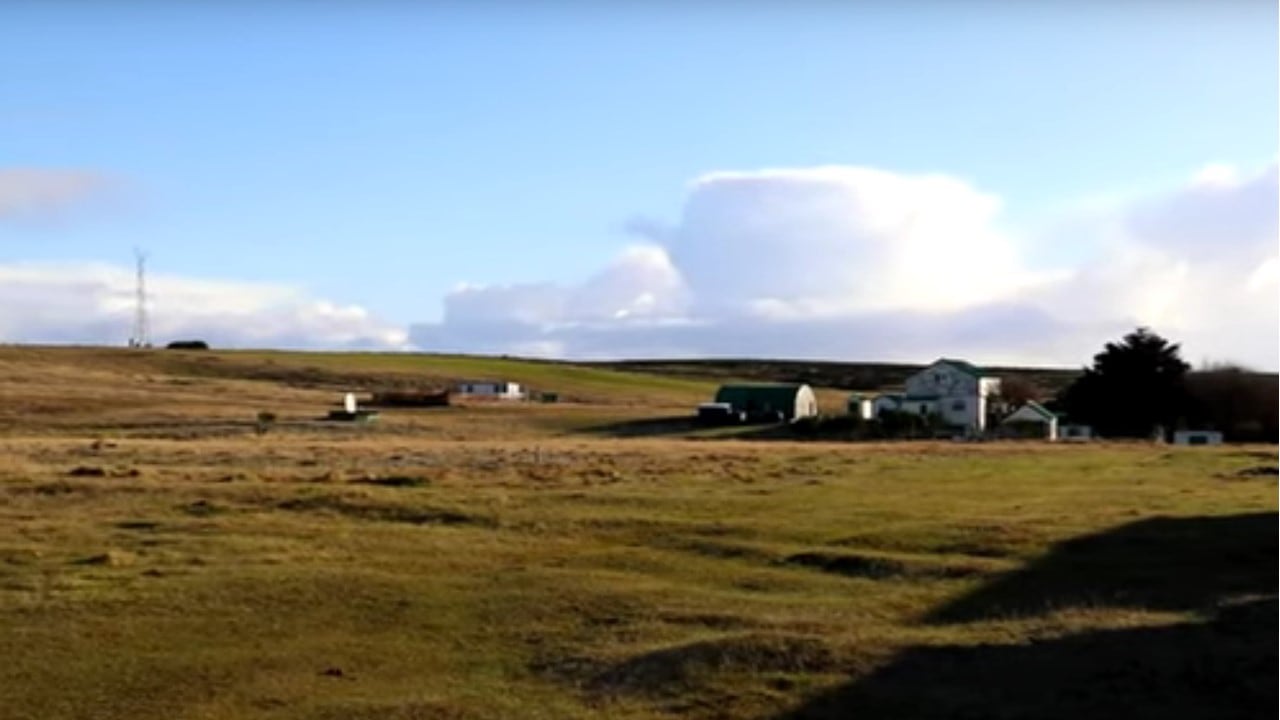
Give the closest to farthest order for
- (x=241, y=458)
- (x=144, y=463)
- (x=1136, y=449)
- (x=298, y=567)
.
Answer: (x=298, y=567) < (x=144, y=463) < (x=241, y=458) < (x=1136, y=449)

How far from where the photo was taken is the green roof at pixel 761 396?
98.1 metres

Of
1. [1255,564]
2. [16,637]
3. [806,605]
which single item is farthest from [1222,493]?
[16,637]

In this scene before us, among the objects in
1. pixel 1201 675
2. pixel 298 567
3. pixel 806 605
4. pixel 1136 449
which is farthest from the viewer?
pixel 1136 449

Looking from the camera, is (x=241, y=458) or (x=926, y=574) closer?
(x=926, y=574)

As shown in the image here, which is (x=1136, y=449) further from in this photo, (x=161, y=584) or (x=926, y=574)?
(x=161, y=584)

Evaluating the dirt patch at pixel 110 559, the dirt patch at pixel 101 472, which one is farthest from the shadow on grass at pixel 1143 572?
the dirt patch at pixel 101 472

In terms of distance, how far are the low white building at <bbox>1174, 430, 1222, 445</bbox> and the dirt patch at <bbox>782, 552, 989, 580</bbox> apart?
54.7 m

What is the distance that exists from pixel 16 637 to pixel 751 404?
81.3 meters

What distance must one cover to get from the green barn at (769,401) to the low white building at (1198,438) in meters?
24.0

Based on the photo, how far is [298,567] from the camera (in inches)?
905

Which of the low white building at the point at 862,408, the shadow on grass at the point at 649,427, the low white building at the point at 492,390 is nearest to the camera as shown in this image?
the shadow on grass at the point at 649,427

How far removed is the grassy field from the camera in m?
15.3

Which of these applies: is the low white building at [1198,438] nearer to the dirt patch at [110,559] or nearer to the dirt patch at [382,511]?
the dirt patch at [382,511]

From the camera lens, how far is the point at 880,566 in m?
23.2
